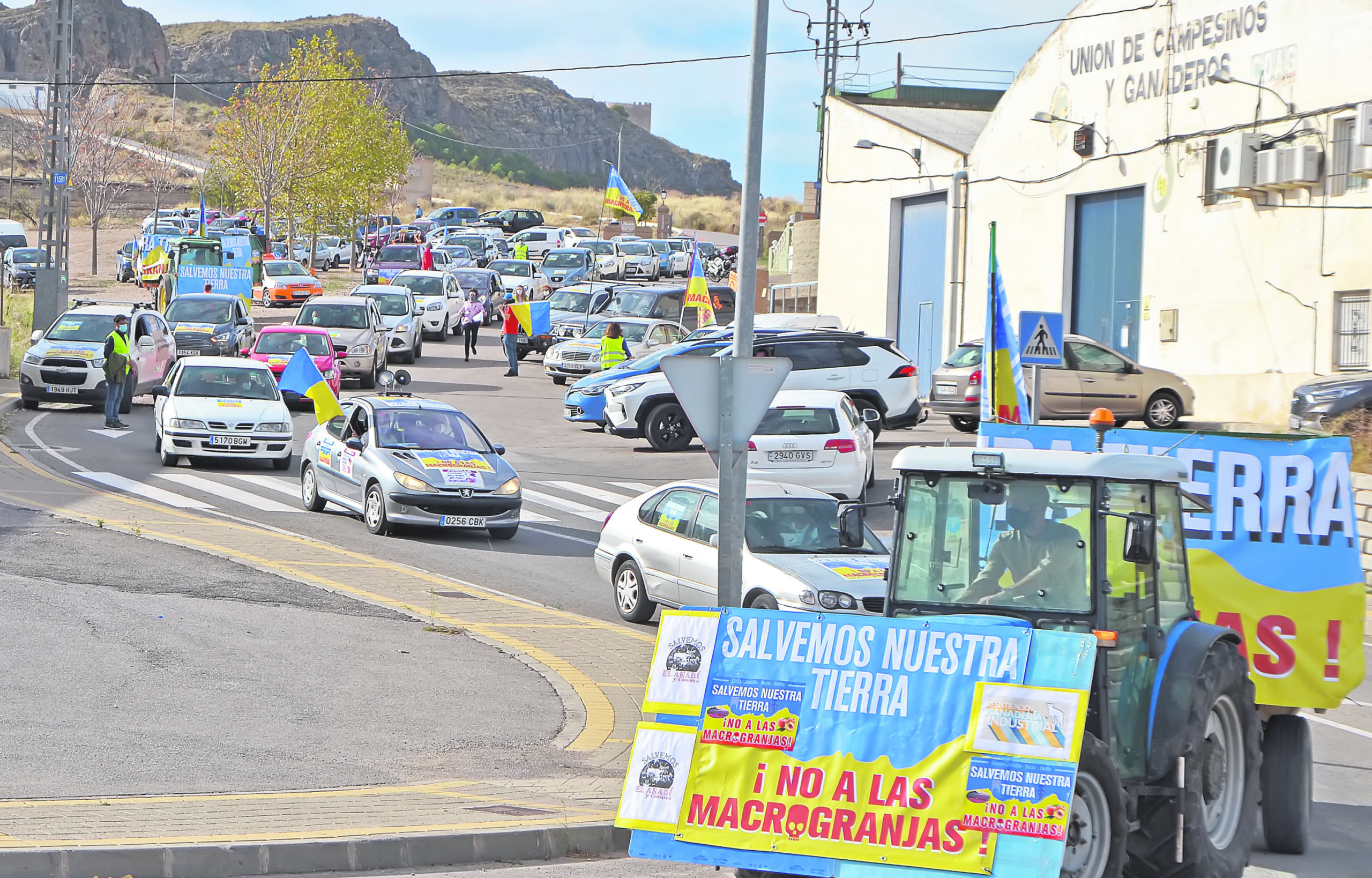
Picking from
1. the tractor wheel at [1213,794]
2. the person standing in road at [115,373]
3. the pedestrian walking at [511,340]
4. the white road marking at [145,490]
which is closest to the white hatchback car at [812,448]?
the white road marking at [145,490]

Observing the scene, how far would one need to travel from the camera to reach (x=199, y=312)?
35156 mm

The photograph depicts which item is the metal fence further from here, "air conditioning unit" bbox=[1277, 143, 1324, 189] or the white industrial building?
"air conditioning unit" bbox=[1277, 143, 1324, 189]

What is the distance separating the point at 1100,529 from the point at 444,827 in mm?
3335

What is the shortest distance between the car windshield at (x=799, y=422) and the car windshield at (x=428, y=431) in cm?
415

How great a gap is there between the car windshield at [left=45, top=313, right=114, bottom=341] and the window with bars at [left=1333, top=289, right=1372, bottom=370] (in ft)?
69.6

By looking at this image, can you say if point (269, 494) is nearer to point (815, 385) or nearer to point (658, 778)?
point (815, 385)

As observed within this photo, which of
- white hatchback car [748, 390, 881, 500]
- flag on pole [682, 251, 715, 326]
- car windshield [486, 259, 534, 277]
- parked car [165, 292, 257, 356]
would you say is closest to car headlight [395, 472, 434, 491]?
white hatchback car [748, 390, 881, 500]

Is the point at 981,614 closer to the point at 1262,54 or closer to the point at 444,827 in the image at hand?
the point at 444,827

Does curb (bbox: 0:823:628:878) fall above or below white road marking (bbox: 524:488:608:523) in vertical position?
below

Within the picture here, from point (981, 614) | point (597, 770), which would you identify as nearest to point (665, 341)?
point (597, 770)

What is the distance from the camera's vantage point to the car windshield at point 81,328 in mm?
28531

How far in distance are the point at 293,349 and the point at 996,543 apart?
85.5 feet

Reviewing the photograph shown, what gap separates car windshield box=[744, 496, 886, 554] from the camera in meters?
13.6

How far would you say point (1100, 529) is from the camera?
6723mm
